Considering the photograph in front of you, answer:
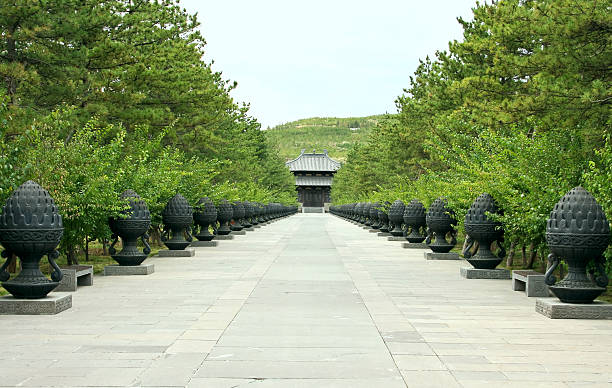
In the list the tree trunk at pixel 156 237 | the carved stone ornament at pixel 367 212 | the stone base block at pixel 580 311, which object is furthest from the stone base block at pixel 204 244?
the carved stone ornament at pixel 367 212

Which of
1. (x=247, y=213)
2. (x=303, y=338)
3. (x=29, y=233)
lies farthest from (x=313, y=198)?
(x=303, y=338)

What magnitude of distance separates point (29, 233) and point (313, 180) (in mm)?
116978

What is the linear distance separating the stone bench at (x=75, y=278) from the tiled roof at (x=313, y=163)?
370 ft

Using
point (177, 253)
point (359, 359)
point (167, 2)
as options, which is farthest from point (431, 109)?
point (359, 359)

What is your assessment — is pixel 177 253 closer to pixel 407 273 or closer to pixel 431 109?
pixel 407 273

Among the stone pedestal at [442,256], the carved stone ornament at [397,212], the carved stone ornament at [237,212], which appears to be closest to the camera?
the stone pedestal at [442,256]

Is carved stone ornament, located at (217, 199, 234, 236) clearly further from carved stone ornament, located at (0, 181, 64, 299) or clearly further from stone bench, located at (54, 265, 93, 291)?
carved stone ornament, located at (0, 181, 64, 299)

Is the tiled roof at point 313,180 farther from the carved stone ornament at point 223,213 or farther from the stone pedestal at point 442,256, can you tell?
the stone pedestal at point 442,256

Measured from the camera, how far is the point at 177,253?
58.4ft

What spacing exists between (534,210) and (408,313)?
10.9ft

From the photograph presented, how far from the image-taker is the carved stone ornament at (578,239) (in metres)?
8.26

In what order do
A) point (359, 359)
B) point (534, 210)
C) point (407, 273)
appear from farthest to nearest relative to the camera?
point (407, 273)
point (534, 210)
point (359, 359)

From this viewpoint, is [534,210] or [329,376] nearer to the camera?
[329,376]

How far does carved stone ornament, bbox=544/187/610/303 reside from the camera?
27.1 feet
